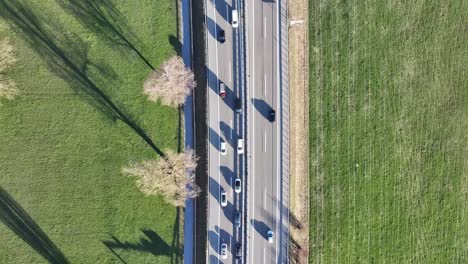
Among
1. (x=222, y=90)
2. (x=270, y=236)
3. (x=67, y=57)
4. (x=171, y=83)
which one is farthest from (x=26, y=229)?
(x=270, y=236)

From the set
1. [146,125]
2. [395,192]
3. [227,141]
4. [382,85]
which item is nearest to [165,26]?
[146,125]

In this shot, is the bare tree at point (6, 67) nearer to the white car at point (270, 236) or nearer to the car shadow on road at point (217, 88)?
A: the car shadow on road at point (217, 88)

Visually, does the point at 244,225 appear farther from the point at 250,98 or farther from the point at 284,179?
the point at 250,98

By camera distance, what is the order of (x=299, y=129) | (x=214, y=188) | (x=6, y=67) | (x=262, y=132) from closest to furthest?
(x=6, y=67) → (x=214, y=188) → (x=262, y=132) → (x=299, y=129)

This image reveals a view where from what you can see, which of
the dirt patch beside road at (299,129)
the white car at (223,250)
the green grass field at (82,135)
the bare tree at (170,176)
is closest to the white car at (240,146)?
the bare tree at (170,176)

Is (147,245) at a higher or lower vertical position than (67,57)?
lower

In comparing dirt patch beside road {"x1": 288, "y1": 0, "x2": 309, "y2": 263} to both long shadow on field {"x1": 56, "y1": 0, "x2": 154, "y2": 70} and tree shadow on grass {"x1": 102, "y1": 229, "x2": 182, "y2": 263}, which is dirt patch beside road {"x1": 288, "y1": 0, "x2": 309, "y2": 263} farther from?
long shadow on field {"x1": 56, "y1": 0, "x2": 154, "y2": 70}

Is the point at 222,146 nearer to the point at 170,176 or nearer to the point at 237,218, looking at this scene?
the point at 170,176
